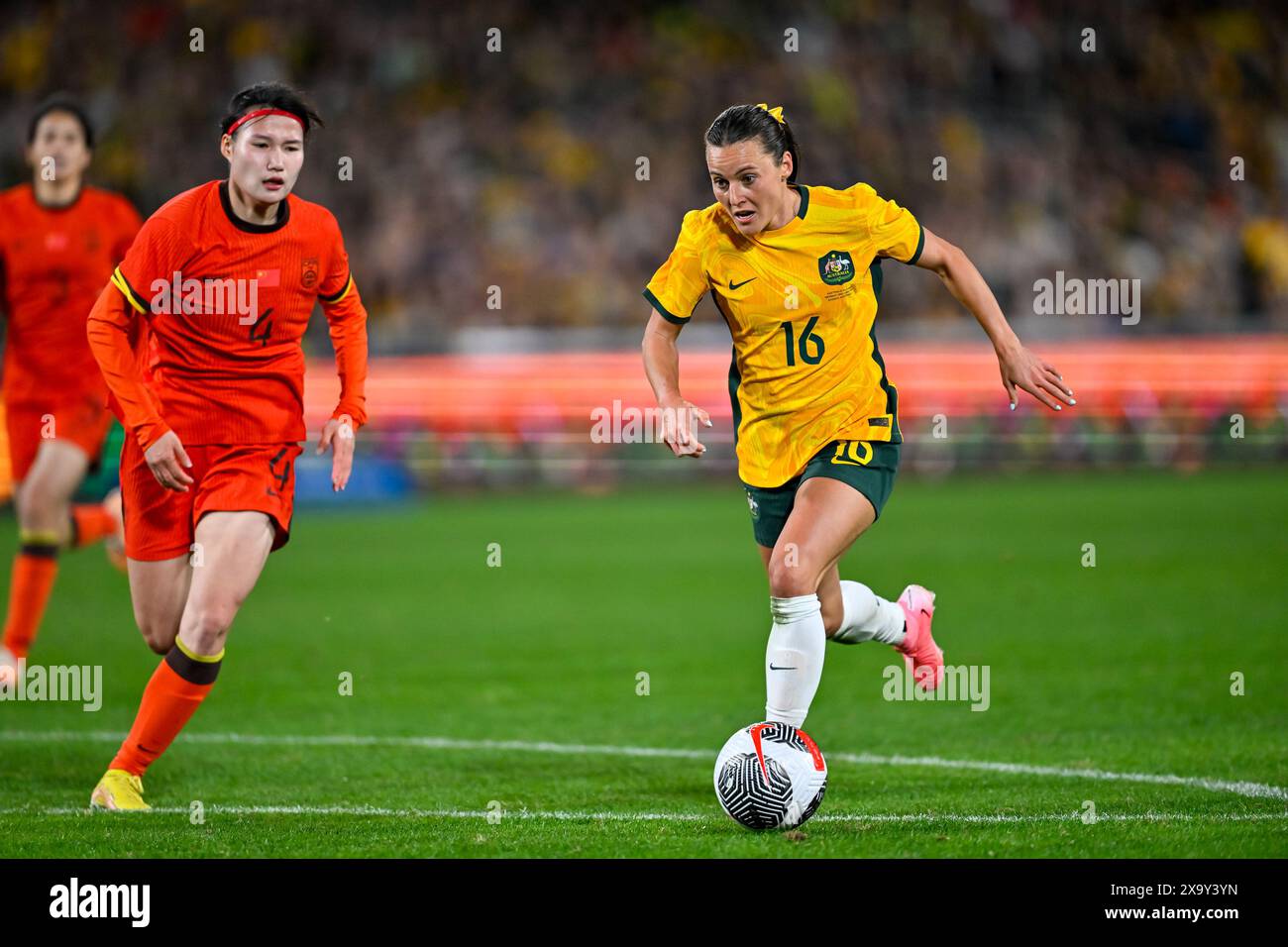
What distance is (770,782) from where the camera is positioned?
5.70m

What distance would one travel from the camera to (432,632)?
11.7 metres

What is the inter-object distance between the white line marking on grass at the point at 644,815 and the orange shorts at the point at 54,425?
3.19m

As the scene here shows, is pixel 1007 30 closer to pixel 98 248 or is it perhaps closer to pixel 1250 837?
pixel 98 248

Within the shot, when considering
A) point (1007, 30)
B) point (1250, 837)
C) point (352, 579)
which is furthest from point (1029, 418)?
point (1250, 837)

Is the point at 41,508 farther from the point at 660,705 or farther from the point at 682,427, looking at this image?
the point at 682,427

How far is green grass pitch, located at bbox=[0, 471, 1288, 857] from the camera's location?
581 cm

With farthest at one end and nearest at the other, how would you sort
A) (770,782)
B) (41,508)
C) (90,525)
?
(90,525)
(41,508)
(770,782)

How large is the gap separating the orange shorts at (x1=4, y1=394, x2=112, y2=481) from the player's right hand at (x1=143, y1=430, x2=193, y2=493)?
10.9 ft

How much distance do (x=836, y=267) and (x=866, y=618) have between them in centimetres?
137

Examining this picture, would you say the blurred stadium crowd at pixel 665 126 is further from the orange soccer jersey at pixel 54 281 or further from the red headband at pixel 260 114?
the red headband at pixel 260 114

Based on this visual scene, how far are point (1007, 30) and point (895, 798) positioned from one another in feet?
79.5

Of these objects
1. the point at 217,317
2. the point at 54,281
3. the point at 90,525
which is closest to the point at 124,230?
the point at 54,281

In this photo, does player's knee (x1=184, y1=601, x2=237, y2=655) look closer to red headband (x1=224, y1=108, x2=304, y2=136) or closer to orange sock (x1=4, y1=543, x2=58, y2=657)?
red headband (x1=224, y1=108, x2=304, y2=136)

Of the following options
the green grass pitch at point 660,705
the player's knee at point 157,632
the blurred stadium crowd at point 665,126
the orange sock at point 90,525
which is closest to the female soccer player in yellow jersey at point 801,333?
the green grass pitch at point 660,705
